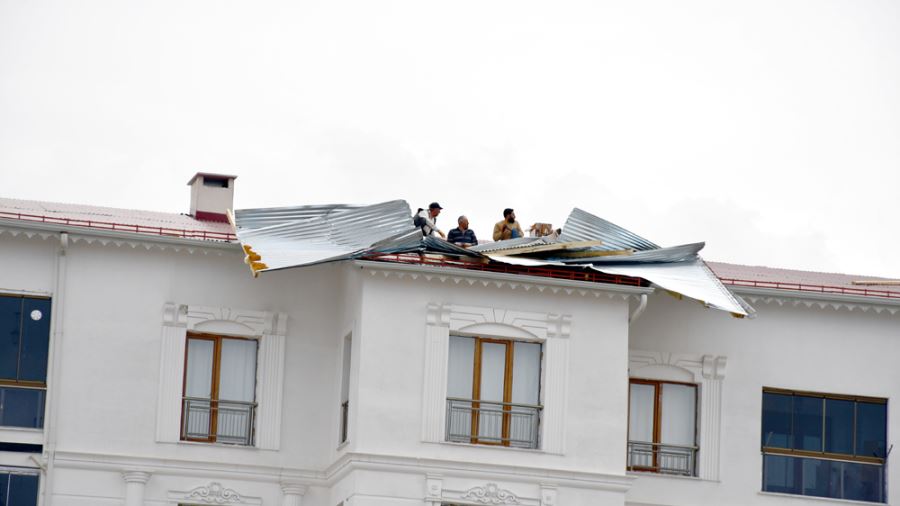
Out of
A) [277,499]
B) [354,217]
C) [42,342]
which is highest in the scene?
[354,217]

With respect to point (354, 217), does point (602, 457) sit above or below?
below

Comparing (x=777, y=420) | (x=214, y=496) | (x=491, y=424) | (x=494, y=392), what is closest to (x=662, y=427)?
(x=777, y=420)

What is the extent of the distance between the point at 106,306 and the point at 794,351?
14.5 meters

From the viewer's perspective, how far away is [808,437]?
47375 millimetres

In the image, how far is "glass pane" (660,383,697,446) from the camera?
4706 centimetres

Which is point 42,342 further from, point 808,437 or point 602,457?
point 808,437

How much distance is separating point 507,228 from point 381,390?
5.19m

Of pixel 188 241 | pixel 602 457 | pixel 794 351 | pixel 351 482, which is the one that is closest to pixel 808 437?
pixel 794 351

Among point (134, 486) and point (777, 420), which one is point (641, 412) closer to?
point (777, 420)

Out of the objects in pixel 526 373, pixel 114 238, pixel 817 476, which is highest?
pixel 114 238

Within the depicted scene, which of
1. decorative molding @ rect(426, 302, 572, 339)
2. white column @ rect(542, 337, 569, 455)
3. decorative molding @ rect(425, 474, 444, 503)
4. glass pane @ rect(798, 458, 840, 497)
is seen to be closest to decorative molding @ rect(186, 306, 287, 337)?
decorative molding @ rect(426, 302, 572, 339)

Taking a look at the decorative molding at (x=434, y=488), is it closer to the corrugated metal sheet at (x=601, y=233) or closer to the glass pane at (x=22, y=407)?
the corrugated metal sheet at (x=601, y=233)

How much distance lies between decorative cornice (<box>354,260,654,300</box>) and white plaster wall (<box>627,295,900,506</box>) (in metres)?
2.23

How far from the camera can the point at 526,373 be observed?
45.3 m
